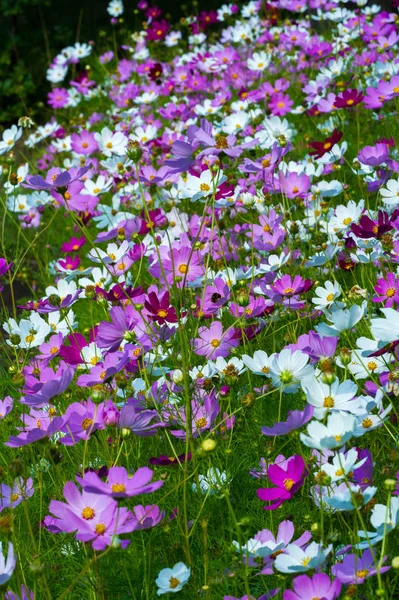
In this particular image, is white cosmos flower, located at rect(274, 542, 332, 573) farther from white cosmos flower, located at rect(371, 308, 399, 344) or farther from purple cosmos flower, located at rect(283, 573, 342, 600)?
white cosmos flower, located at rect(371, 308, 399, 344)

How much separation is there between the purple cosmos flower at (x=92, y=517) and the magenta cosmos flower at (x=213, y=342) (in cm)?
52

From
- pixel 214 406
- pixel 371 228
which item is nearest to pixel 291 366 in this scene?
pixel 214 406

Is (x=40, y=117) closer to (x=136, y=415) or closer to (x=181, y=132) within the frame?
(x=181, y=132)

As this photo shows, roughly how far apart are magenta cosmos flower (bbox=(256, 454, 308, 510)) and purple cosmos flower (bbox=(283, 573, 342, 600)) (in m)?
0.20

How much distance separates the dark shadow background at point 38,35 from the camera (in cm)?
613

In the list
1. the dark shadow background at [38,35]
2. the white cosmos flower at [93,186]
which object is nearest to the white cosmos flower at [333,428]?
the white cosmos flower at [93,186]

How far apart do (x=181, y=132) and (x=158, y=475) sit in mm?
2008

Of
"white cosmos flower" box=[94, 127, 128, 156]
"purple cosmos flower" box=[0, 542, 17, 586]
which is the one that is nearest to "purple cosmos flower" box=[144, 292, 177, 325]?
"purple cosmos flower" box=[0, 542, 17, 586]

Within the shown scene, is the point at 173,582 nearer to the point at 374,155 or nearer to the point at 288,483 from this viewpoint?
the point at 288,483

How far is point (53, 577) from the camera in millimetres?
1330

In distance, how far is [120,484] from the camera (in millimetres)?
1074

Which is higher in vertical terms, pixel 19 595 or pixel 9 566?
pixel 9 566

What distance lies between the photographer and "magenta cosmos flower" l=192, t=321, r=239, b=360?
5.24 ft

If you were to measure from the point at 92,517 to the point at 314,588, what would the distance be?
0.31m
